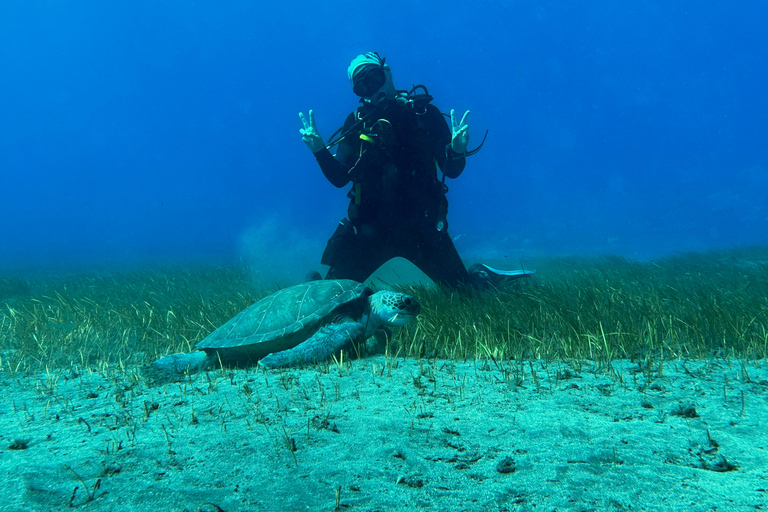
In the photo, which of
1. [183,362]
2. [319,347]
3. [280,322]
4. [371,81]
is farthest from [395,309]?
[371,81]

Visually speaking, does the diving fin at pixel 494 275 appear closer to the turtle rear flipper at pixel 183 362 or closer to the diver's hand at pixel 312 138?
the diver's hand at pixel 312 138

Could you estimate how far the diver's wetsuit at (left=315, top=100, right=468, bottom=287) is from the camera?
19.3 feet

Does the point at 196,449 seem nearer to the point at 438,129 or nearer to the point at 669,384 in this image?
the point at 669,384

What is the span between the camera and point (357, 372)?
2709 mm

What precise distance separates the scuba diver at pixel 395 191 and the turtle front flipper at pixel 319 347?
2.71m

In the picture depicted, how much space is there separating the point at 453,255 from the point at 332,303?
304 cm

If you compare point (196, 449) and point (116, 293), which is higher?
point (116, 293)

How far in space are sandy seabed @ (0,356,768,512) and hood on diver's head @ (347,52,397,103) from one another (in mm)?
4944

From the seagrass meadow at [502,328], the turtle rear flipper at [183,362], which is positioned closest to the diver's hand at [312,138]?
the seagrass meadow at [502,328]

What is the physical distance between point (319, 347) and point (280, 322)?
47 cm

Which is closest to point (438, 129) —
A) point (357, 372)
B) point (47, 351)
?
point (357, 372)

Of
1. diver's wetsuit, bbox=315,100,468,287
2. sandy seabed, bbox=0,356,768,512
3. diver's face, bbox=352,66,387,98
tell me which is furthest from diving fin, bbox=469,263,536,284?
sandy seabed, bbox=0,356,768,512

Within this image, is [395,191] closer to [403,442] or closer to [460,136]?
[460,136]

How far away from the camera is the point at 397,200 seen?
5.97 m
